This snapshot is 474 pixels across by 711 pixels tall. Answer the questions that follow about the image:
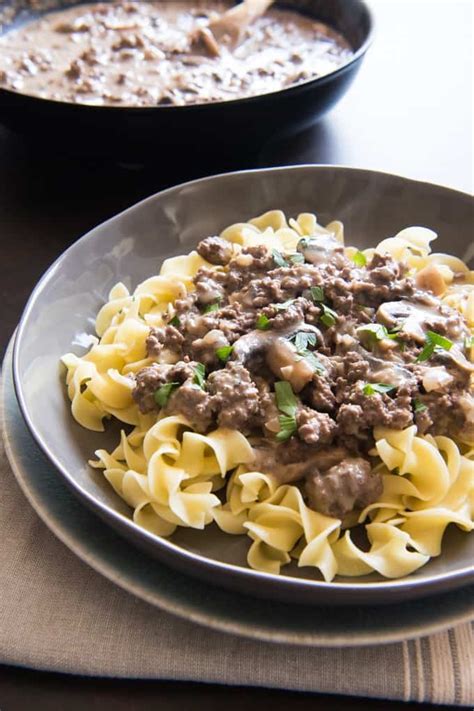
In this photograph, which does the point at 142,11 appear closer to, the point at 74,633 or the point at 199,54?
the point at 199,54

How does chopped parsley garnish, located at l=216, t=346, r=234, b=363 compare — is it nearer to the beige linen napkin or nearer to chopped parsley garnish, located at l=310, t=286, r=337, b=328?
chopped parsley garnish, located at l=310, t=286, r=337, b=328

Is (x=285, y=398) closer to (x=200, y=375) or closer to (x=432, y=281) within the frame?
(x=200, y=375)

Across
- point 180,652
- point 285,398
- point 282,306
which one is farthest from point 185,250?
point 180,652

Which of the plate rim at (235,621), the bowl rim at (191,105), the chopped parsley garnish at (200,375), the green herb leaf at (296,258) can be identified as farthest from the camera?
the bowl rim at (191,105)

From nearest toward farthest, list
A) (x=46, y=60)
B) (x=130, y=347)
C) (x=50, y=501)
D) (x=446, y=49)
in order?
1. (x=50, y=501)
2. (x=130, y=347)
3. (x=46, y=60)
4. (x=446, y=49)

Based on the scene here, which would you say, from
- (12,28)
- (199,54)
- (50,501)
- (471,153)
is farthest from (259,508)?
(12,28)

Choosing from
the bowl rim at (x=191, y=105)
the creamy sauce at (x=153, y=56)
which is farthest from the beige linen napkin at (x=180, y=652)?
the creamy sauce at (x=153, y=56)

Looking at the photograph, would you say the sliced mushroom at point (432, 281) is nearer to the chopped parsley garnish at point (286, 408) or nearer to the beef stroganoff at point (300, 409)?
the beef stroganoff at point (300, 409)

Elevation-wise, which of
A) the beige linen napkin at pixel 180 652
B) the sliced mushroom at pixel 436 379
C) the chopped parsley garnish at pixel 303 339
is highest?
the sliced mushroom at pixel 436 379
